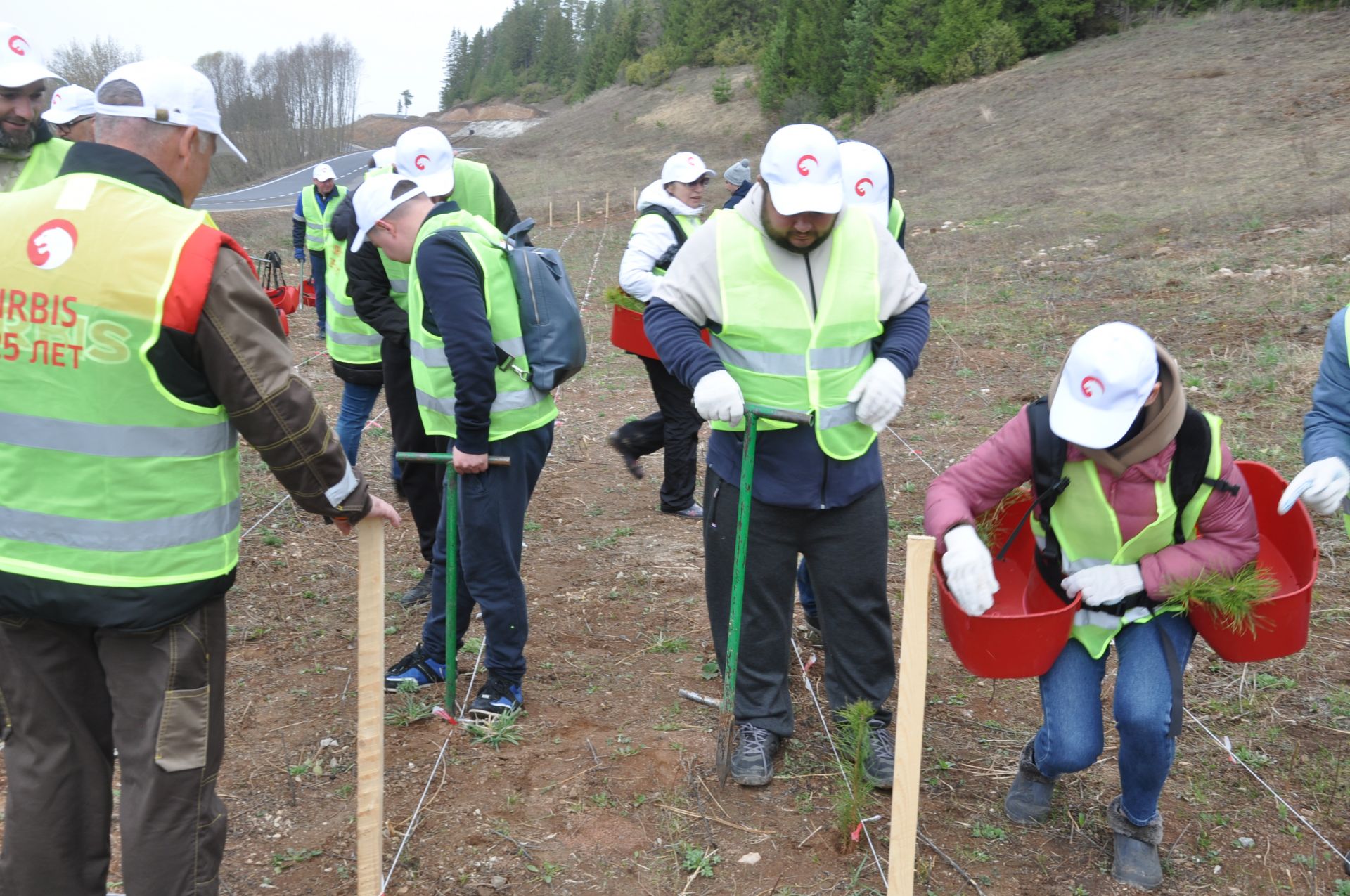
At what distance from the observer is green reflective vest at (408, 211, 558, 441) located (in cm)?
382

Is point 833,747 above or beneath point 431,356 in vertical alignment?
beneath

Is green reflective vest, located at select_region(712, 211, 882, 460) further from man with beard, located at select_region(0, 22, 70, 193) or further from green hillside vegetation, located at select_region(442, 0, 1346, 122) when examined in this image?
green hillside vegetation, located at select_region(442, 0, 1346, 122)

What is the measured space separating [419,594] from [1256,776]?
11.8 ft

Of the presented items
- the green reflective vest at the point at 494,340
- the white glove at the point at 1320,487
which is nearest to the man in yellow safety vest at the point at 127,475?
the green reflective vest at the point at 494,340

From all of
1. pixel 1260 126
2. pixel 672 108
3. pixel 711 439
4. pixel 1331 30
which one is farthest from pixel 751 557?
pixel 672 108

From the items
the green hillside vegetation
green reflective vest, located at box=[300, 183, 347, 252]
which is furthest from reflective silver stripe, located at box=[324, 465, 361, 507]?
the green hillside vegetation

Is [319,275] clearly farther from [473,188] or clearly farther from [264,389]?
[264,389]

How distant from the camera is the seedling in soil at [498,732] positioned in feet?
13.0

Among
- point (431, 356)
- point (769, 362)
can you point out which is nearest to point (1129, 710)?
point (769, 362)

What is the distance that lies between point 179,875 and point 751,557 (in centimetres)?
185

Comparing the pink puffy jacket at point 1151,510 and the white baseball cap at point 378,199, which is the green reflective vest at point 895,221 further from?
the white baseball cap at point 378,199

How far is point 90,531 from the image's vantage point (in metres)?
2.34

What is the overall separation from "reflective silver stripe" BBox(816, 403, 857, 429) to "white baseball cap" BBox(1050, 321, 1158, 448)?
25.4 inches

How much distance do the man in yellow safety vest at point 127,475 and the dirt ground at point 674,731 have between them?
900 millimetres
